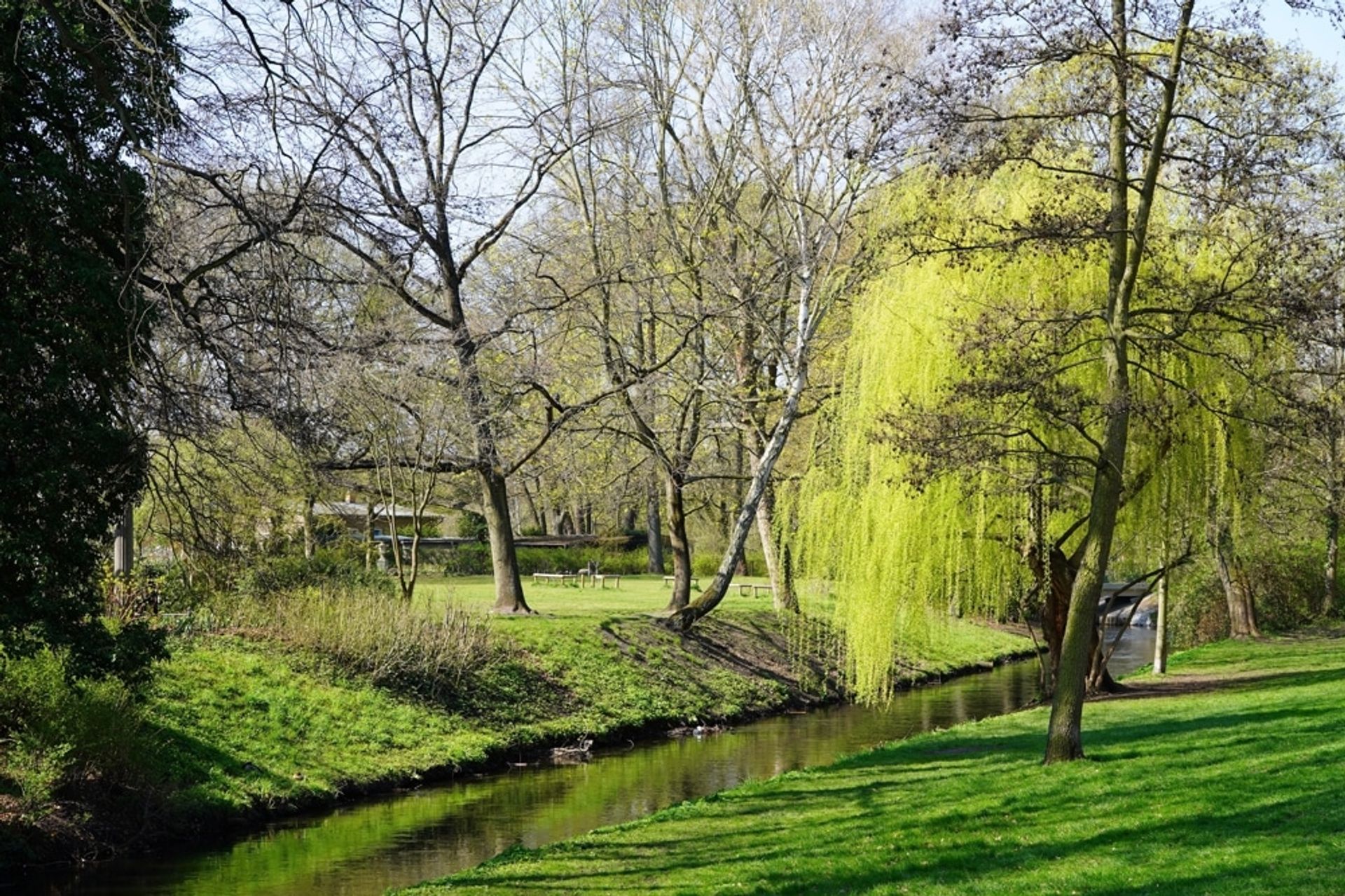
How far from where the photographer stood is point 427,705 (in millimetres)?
21719

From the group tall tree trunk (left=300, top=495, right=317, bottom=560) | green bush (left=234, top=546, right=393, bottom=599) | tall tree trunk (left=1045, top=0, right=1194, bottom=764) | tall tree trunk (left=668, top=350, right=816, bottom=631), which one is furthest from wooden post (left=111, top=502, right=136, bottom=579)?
tall tree trunk (left=1045, top=0, right=1194, bottom=764)

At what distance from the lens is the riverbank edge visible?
562 inches

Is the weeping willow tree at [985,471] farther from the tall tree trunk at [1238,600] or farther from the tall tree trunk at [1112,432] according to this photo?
the tall tree trunk at [1238,600]

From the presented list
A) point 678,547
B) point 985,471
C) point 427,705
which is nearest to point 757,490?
point 678,547

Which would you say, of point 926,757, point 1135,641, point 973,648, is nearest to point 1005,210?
point 926,757

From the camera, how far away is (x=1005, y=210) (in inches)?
727

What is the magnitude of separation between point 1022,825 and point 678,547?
20.3m

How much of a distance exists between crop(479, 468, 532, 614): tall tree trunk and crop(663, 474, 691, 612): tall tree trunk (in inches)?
148

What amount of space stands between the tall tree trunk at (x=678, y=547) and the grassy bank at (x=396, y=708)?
96 cm

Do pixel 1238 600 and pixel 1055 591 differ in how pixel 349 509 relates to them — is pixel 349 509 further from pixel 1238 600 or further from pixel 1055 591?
pixel 1238 600

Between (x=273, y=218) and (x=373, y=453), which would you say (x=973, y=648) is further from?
(x=273, y=218)

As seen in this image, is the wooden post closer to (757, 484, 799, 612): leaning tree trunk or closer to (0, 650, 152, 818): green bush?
(0, 650, 152, 818): green bush

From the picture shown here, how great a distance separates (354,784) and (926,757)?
7.96 m

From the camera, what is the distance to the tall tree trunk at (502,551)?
93.6ft
